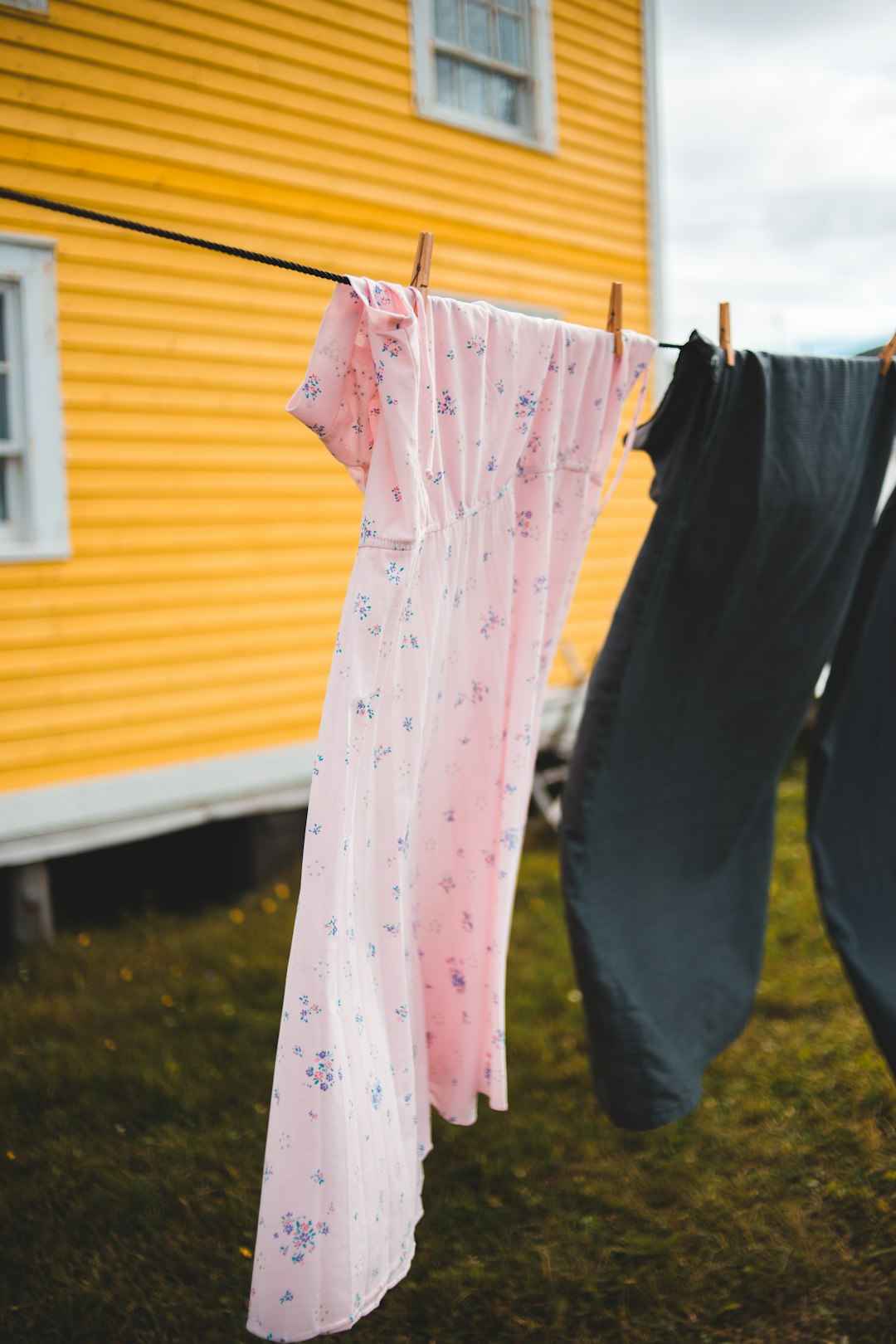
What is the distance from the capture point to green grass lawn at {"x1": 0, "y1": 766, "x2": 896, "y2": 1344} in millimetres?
2309

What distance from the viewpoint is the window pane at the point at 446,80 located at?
5.62 m

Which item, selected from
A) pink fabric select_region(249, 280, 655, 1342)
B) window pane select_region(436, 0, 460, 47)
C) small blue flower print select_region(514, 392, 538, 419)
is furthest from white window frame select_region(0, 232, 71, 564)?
small blue flower print select_region(514, 392, 538, 419)

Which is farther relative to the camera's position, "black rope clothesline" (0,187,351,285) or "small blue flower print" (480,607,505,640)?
"small blue flower print" (480,607,505,640)

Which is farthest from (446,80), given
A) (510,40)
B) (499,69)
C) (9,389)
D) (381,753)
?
(381,753)

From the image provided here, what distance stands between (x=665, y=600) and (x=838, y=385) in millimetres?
586

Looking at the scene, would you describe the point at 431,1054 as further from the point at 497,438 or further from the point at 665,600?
the point at 497,438

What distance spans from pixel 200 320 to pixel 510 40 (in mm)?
2777

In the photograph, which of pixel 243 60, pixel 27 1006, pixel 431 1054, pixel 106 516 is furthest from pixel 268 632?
pixel 431 1054

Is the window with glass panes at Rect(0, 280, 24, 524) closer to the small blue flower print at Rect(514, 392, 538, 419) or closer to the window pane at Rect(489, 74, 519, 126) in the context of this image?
the small blue flower print at Rect(514, 392, 538, 419)

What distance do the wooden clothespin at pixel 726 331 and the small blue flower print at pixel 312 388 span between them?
0.87 metres

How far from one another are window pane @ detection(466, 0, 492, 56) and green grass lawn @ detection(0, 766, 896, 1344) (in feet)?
16.2

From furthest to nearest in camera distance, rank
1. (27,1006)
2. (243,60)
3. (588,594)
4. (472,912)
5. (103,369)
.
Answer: (588,594) → (243,60) → (103,369) → (27,1006) → (472,912)

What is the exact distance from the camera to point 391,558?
1683 mm

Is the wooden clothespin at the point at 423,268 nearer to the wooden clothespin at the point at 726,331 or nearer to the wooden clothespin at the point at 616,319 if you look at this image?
the wooden clothespin at the point at 616,319
